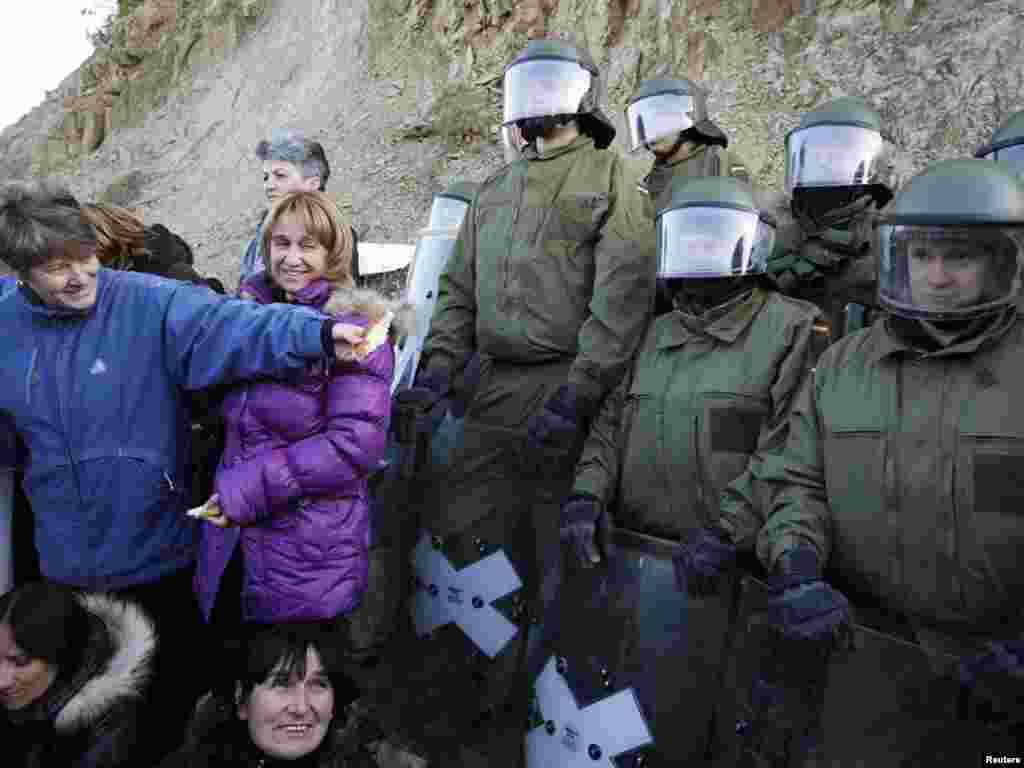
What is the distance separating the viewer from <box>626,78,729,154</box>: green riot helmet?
4.76m

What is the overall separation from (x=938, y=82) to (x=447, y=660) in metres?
7.94

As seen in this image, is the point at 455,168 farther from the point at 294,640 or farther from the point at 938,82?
the point at 294,640

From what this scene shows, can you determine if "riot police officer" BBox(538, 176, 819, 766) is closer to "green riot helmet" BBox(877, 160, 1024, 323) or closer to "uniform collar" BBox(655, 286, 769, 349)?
"uniform collar" BBox(655, 286, 769, 349)

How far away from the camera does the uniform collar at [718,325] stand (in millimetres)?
2883

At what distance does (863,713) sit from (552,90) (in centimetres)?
257

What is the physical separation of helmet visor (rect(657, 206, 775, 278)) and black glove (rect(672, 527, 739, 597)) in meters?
0.90

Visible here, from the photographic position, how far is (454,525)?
12.3 ft

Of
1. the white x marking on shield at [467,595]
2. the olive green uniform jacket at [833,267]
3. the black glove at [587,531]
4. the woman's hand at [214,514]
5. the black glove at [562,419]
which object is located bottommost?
the white x marking on shield at [467,595]

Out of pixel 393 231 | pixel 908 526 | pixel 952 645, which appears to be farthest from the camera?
pixel 393 231

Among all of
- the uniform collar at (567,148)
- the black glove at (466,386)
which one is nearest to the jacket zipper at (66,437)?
the black glove at (466,386)

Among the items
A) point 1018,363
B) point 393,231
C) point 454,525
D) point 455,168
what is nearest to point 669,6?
point 455,168

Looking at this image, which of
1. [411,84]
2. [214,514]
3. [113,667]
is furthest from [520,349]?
[411,84]

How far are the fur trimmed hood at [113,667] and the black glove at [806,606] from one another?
4.89ft

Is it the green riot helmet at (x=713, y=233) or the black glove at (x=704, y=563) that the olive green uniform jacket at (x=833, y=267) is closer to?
the green riot helmet at (x=713, y=233)
